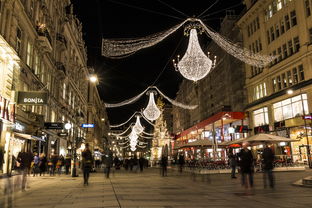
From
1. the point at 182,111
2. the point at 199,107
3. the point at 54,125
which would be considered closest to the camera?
the point at 54,125

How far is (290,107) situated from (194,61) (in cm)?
2063

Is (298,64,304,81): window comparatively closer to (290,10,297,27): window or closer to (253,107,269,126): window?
(290,10,297,27): window

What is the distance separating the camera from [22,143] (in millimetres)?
25062

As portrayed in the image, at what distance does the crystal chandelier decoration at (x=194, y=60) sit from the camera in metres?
→ 17.4

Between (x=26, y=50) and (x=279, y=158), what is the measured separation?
2491 centimetres

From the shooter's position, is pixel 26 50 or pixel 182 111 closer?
pixel 26 50

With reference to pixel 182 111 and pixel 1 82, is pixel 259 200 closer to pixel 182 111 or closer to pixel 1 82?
pixel 1 82

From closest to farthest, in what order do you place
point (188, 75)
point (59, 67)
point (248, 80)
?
1. point (188, 75)
2. point (59, 67)
3. point (248, 80)

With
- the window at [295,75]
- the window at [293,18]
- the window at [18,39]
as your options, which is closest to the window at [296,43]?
the window at [293,18]

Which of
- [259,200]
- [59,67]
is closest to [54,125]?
[59,67]

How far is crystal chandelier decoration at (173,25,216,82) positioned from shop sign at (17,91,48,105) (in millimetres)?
9711

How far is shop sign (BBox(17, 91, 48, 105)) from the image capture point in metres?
21.3

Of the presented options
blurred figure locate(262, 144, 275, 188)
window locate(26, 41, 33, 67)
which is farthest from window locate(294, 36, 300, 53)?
window locate(26, 41, 33, 67)

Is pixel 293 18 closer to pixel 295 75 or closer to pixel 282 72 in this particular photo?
pixel 282 72
